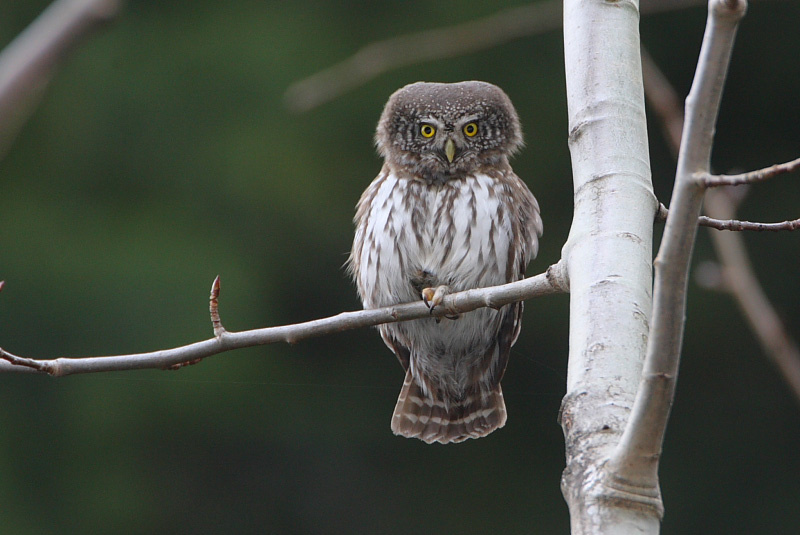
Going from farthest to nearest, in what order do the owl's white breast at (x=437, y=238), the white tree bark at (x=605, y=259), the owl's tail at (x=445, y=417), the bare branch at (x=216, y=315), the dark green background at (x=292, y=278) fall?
the dark green background at (x=292, y=278), the owl's tail at (x=445, y=417), the owl's white breast at (x=437, y=238), the bare branch at (x=216, y=315), the white tree bark at (x=605, y=259)

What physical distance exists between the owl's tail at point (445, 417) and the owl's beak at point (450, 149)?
971 millimetres

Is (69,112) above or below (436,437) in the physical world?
above

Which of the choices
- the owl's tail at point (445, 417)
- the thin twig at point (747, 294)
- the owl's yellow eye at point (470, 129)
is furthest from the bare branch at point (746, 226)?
the owl's tail at point (445, 417)

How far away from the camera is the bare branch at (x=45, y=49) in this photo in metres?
1.21

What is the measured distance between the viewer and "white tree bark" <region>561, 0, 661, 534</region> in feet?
5.43

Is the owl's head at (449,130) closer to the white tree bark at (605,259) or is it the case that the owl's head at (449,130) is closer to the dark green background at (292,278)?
the white tree bark at (605,259)

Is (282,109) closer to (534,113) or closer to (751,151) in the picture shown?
(534,113)

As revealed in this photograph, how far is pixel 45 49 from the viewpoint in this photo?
4.11 ft

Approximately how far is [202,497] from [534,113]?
434cm

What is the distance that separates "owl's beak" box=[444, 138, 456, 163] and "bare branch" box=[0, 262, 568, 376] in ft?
3.68

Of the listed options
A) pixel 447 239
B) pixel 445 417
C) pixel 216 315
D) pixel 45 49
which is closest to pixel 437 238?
pixel 447 239

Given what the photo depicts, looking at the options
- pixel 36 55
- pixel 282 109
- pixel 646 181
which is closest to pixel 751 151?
pixel 282 109

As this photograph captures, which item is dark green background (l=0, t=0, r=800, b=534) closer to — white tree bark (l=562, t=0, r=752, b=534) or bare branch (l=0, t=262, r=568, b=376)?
bare branch (l=0, t=262, r=568, b=376)

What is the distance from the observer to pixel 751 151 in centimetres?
888
